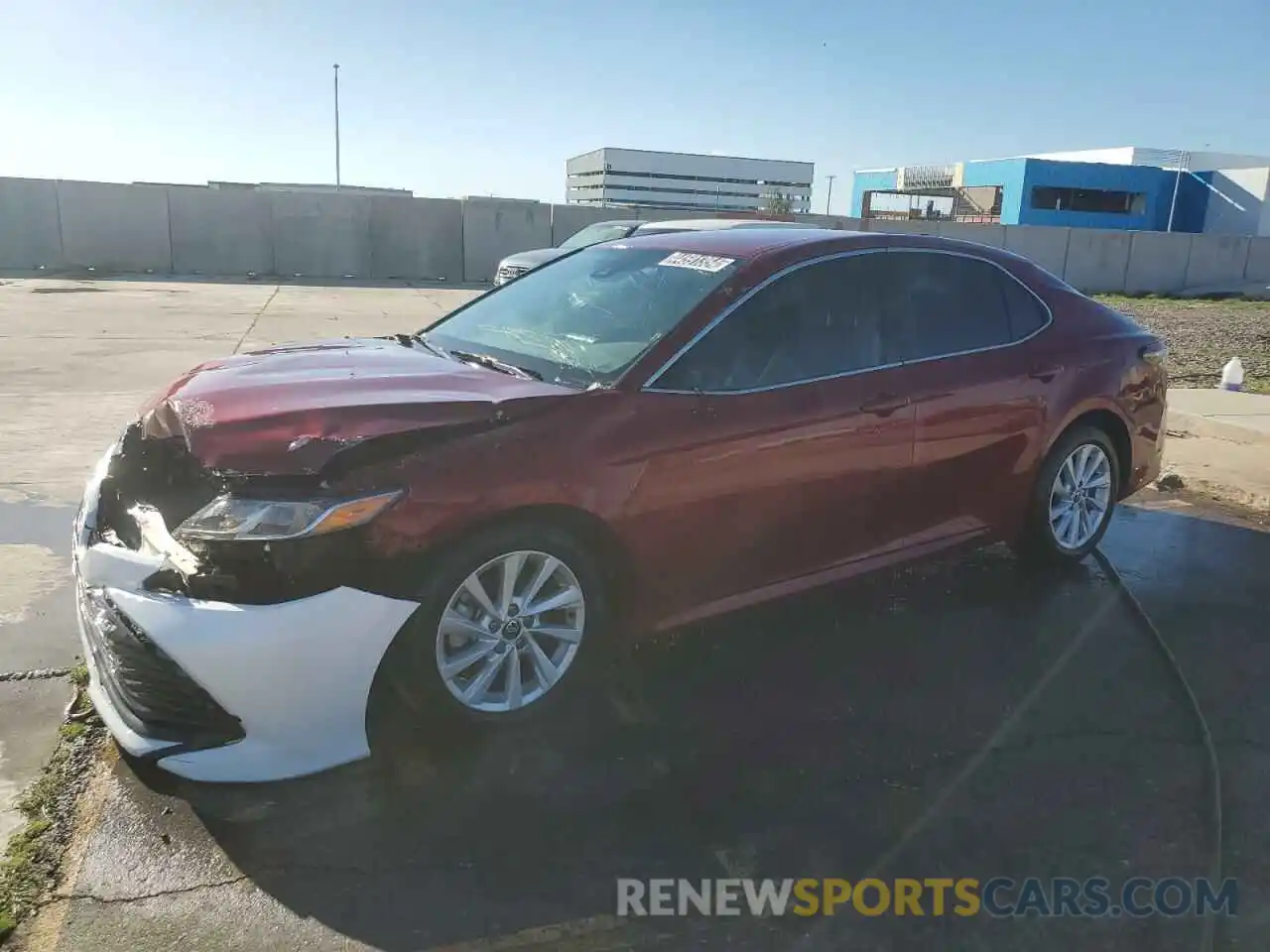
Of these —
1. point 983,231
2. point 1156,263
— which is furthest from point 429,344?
point 1156,263

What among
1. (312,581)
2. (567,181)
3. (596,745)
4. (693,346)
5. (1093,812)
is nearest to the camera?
(312,581)

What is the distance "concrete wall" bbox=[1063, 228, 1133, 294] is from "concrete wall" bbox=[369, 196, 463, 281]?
19204 millimetres

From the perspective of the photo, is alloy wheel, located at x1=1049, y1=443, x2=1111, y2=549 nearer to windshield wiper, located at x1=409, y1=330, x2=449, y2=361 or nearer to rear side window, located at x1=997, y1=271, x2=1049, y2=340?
rear side window, located at x1=997, y1=271, x2=1049, y2=340

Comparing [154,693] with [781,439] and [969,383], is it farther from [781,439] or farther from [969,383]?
[969,383]

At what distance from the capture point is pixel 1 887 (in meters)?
2.62

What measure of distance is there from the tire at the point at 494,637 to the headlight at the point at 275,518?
283mm

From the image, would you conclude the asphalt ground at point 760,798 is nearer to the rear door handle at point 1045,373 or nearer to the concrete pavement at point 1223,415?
the rear door handle at point 1045,373

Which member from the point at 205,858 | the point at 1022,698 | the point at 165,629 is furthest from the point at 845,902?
the point at 165,629

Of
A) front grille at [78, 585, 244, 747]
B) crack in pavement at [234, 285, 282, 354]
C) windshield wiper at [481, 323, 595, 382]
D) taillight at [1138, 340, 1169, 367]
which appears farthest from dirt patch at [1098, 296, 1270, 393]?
front grille at [78, 585, 244, 747]

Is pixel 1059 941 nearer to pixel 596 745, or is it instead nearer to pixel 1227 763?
pixel 1227 763

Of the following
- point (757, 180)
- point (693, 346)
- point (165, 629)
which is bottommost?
point (165, 629)

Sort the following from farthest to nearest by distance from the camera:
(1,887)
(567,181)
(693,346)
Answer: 1. (567,181)
2. (693,346)
3. (1,887)

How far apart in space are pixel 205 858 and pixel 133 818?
1.05ft

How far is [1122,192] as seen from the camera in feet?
226
